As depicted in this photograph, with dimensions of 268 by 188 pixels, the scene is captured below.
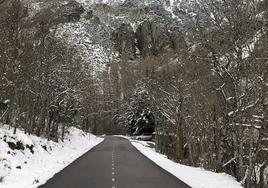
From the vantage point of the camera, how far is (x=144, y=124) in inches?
3258

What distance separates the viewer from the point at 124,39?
189750 mm

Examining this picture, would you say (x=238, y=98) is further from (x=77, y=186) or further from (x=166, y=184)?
(x=77, y=186)

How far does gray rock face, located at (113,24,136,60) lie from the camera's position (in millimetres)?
184750

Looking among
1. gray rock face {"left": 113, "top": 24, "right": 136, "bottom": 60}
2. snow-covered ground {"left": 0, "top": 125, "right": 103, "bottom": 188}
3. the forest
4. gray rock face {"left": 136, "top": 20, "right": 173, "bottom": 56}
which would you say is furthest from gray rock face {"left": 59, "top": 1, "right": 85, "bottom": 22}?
gray rock face {"left": 113, "top": 24, "right": 136, "bottom": 60}

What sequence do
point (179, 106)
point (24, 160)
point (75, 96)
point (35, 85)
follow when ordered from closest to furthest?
point (24, 160)
point (35, 85)
point (179, 106)
point (75, 96)

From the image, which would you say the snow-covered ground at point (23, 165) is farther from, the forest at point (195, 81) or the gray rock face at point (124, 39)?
the gray rock face at point (124, 39)

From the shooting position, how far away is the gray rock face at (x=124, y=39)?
606ft

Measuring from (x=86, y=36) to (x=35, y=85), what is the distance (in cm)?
13741

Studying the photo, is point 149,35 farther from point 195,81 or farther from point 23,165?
point 23,165

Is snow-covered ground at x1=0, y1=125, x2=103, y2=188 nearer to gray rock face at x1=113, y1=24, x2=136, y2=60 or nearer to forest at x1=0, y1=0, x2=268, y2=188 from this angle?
forest at x1=0, y1=0, x2=268, y2=188

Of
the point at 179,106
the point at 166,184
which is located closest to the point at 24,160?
the point at 166,184

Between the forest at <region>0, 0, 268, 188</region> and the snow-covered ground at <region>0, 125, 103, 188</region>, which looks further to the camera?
the forest at <region>0, 0, 268, 188</region>

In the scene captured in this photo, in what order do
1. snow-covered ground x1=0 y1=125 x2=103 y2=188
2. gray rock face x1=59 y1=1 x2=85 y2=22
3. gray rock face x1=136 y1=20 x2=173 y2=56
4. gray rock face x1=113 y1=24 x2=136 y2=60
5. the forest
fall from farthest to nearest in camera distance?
gray rock face x1=113 y1=24 x2=136 y2=60 → gray rock face x1=136 y1=20 x2=173 y2=56 → gray rock face x1=59 y1=1 x2=85 y2=22 → the forest → snow-covered ground x1=0 y1=125 x2=103 y2=188

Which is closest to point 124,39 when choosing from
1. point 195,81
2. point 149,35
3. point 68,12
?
point 149,35
